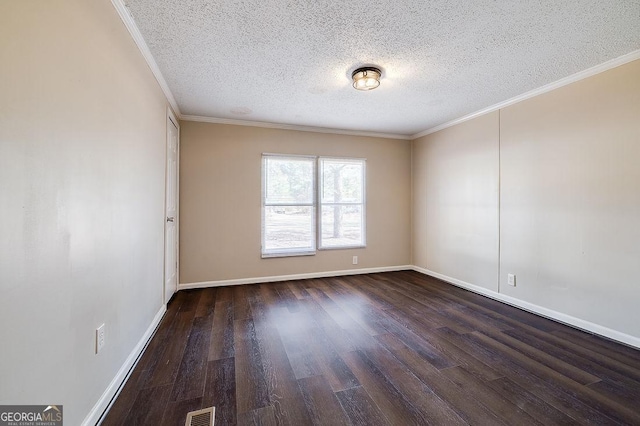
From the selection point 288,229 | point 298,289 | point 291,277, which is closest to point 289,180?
point 288,229

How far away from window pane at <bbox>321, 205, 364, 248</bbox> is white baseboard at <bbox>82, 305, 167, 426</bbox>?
270cm

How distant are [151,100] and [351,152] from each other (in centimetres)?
297

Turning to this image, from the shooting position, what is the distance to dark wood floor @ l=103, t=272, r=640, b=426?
58.4 inches

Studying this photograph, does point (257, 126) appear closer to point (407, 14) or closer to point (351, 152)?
point (351, 152)

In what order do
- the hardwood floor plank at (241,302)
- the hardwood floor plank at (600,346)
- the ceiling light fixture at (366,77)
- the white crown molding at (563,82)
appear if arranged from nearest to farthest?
the hardwood floor plank at (600,346) → the white crown molding at (563,82) → the ceiling light fixture at (366,77) → the hardwood floor plank at (241,302)

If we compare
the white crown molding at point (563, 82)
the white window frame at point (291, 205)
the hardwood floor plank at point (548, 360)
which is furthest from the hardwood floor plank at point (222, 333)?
the white crown molding at point (563, 82)

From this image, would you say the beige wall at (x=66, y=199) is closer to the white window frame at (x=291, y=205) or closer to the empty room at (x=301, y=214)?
the empty room at (x=301, y=214)

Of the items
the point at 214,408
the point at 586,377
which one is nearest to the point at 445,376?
the point at 586,377

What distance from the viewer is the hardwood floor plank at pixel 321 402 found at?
142cm

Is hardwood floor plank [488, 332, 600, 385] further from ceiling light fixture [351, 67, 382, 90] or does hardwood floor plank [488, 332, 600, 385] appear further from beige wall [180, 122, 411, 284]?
ceiling light fixture [351, 67, 382, 90]

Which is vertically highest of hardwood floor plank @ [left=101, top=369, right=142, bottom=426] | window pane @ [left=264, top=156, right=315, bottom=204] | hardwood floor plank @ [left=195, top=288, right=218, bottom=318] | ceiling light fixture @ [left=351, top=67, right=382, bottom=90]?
ceiling light fixture @ [left=351, top=67, right=382, bottom=90]

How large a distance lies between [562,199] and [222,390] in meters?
3.51

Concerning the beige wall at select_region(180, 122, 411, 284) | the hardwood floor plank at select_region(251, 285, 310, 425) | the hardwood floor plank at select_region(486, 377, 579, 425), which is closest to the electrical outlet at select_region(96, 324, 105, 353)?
the hardwood floor plank at select_region(251, 285, 310, 425)

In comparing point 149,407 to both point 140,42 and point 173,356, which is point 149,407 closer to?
point 173,356
